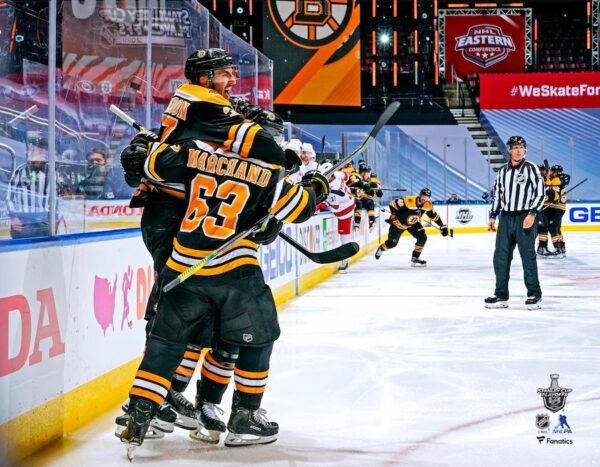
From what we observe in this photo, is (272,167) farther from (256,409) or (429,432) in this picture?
(429,432)

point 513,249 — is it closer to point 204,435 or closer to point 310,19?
point 204,435

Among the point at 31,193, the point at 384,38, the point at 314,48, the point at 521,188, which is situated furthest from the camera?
the point at 384,38

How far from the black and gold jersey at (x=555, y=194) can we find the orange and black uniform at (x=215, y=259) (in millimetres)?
9096

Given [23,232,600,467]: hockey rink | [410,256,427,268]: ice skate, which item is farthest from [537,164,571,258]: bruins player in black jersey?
[23,232,600,467]: hockey rink

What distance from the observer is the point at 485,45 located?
20016mm

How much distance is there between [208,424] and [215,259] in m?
0.56

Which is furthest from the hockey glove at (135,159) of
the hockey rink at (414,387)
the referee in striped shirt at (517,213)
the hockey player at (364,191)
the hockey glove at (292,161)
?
the hockey player at (364,191)

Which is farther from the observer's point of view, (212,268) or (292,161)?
(292,161)

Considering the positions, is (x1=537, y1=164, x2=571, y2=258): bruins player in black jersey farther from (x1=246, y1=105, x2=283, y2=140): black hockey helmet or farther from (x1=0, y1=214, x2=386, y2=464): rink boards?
(x1=246, y1=105, x2=283, y2=140): black hockey helmet

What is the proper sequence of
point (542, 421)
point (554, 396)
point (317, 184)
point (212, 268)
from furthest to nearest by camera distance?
point (554, 396) < point (542, 421) < point (317, 184) < point (212, 268)

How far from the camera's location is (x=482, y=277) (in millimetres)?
8477

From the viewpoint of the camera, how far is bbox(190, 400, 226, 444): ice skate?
8.80ft

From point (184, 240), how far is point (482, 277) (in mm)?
6381

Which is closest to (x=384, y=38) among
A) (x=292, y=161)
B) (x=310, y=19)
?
(x=310, y=19)
